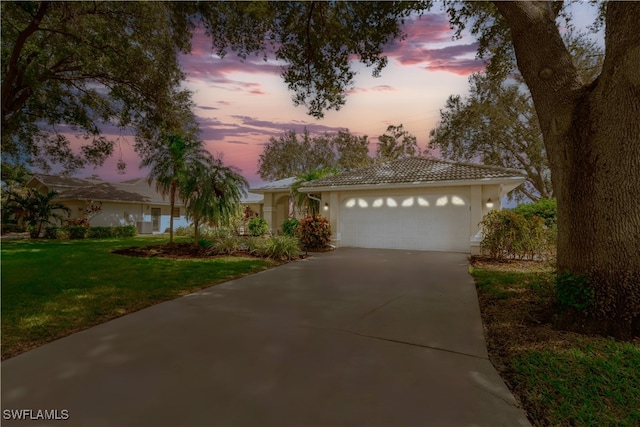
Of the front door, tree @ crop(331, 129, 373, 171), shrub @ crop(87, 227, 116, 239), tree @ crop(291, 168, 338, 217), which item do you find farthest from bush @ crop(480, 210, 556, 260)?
the front door

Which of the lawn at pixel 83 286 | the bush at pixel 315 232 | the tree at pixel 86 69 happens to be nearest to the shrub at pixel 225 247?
the lawn at pixel 83 286

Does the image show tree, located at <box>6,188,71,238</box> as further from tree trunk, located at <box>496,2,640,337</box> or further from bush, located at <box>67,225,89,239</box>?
tree trunk, located at <box>496,2,640,337</box>

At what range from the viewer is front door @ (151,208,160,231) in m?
27.4

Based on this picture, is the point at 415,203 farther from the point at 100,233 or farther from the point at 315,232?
the point at 100,233

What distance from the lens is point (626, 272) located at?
3965mm

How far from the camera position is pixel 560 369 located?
10.3ft

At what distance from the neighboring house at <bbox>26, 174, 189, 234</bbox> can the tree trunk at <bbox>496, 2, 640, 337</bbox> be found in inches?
960

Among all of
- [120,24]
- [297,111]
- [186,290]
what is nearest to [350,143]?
[297,111]

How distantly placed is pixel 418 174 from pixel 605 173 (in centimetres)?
991

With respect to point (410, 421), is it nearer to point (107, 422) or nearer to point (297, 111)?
point (107, 422)

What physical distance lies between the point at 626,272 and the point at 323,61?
27.1 feet

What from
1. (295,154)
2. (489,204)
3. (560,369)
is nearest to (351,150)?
(295,154)

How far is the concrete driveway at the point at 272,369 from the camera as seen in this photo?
8.02 ft

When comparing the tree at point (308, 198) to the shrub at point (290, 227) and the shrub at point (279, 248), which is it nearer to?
the shrub at point (290, 227)
